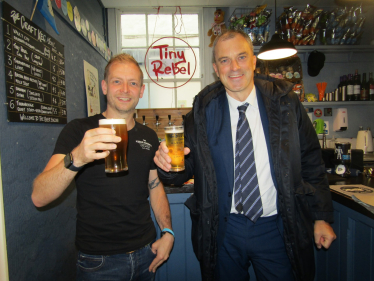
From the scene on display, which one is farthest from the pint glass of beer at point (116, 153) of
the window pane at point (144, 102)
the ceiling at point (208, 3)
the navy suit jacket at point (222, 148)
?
the ceiling at point (208, 3)

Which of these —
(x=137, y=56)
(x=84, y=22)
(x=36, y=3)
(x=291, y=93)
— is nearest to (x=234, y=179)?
(x=291, y=93)

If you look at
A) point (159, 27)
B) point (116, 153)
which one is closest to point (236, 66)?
point (116, 153)

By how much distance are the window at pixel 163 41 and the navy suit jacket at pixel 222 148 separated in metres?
3.04

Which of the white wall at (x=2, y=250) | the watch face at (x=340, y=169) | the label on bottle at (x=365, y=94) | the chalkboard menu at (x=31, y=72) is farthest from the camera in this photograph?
the label on bottle at (x=365, y=94)

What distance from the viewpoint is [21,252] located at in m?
1.22

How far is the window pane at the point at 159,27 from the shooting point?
438 cm

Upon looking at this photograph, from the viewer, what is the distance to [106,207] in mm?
1261

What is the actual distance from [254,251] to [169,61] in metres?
3.92

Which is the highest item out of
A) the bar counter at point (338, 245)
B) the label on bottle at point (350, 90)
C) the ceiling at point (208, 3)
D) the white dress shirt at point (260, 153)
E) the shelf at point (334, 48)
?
the ceiling at point (208, 3)

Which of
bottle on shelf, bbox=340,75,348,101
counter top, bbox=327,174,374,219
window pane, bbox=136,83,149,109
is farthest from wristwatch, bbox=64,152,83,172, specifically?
bottle on shelf, bbox=340,75,348,101

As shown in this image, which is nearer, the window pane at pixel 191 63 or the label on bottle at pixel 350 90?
the label on bottle at pixel 350 90

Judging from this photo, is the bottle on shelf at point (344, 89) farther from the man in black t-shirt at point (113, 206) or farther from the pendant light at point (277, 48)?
the man in black t-shirt at point (113, 206)

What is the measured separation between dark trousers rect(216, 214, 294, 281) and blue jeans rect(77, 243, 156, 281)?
1.68 feet

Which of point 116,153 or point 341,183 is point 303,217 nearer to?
point 341,183
